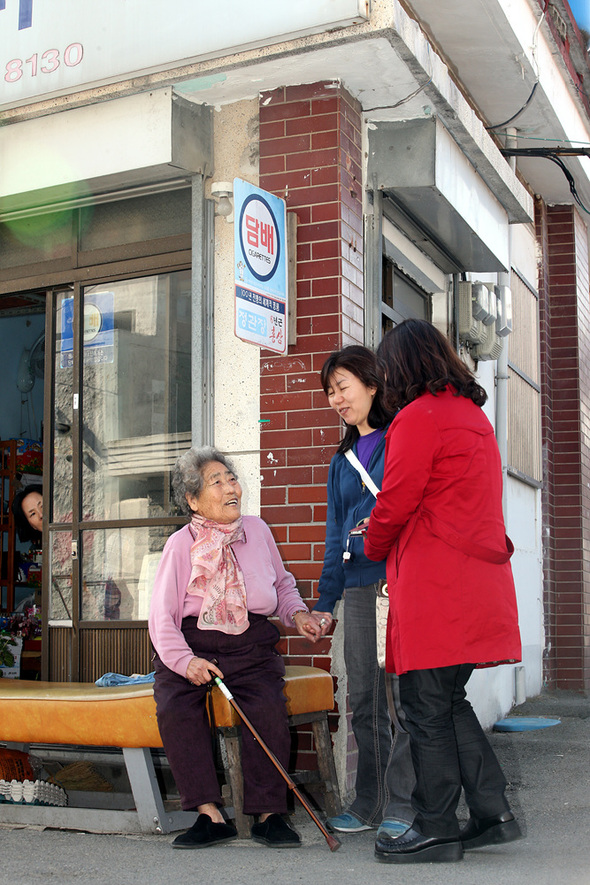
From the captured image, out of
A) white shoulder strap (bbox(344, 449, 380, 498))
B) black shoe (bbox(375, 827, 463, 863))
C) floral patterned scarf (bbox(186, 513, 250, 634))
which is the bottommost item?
black shoe (bbox(375, 827, 463, 863))

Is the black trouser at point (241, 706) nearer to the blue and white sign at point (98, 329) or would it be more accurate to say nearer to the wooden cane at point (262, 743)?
the wooden cane at point (262, 743)

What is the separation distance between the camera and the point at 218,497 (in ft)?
14.2

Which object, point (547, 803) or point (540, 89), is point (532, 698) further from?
point (540, 89)

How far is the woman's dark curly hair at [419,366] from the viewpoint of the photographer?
12.6ft

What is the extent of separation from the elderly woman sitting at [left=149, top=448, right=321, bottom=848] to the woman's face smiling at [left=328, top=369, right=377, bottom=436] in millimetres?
571

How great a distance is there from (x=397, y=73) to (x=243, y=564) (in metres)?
2.66

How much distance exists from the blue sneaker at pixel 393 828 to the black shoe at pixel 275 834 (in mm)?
352

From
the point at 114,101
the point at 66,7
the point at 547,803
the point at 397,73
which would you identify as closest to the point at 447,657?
the point at 547,803

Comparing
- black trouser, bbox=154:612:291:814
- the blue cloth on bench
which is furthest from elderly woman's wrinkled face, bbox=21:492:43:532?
black trouser, bbox=154:612:291:814

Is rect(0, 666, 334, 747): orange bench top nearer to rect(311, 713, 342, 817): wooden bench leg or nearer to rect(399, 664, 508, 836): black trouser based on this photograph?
rect(311, 713, 342, 817): wooden bench leg

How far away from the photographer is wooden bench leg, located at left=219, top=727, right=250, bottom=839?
4059 mm

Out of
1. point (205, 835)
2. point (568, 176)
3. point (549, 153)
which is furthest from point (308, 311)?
point (568, 176)

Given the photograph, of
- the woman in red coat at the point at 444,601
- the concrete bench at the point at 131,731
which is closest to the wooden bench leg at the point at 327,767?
the concrete bench at the point at 131,731

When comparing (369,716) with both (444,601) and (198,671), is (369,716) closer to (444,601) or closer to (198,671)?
(198,671)
